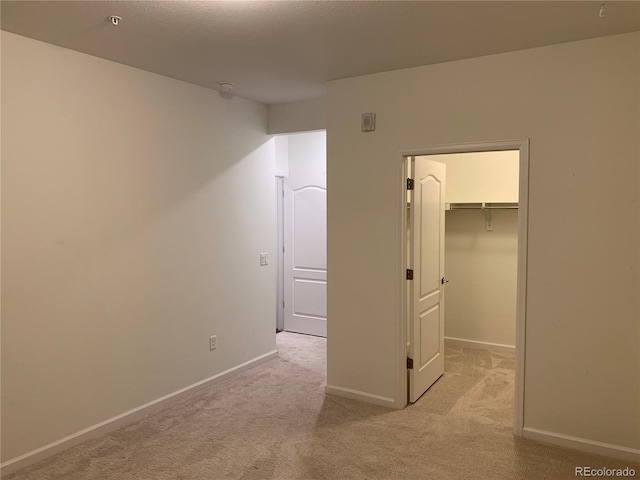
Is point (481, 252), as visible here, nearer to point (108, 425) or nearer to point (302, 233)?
point (302, 233)

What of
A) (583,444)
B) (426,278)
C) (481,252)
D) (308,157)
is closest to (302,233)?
(308,157)

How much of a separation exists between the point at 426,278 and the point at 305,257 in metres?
2.17

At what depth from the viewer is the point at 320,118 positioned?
442 cm

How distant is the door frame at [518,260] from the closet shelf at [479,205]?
63.4 inches

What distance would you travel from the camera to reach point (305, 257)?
5.84 m

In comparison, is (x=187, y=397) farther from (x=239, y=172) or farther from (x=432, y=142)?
(x=432, y=142)

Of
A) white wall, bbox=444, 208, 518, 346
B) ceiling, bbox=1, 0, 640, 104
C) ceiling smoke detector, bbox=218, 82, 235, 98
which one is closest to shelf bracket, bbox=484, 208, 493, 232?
white wall, bbox=444, 208, 518, 346

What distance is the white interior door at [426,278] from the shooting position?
12.2 feet

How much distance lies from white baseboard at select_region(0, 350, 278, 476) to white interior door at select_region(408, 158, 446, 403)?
1.69 meters

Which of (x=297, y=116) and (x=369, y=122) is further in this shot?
(x=297, y=116)

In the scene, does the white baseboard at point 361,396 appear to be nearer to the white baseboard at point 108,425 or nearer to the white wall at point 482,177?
the white baseboard at point 108,425

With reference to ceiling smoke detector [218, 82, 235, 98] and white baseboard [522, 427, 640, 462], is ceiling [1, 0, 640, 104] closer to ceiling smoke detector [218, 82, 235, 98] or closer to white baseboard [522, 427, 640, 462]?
ceiling smoke detector [218, 82, 235, 98]

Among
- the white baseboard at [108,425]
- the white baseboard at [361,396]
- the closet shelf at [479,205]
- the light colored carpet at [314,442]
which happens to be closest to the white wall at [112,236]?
the white baseboard at [108,425]

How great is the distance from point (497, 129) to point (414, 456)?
2.17m
